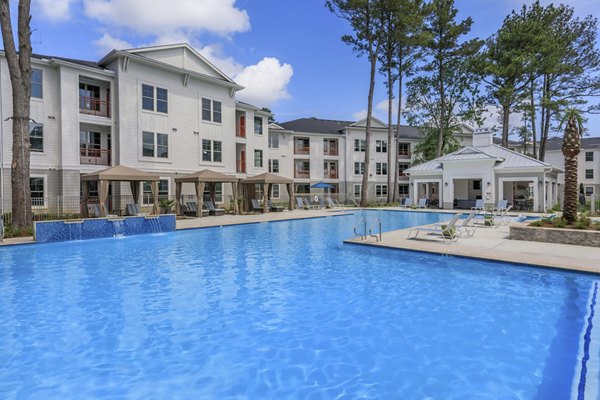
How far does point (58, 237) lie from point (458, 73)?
38.6 meters

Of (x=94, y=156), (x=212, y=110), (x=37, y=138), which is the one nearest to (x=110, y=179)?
(x=94, y=156)

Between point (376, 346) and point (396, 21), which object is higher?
point (396, 21)

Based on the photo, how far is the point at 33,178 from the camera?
785 inches

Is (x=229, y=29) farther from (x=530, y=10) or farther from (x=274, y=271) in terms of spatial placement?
(x=530, y=10)

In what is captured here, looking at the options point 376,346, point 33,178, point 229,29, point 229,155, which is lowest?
point 376,346

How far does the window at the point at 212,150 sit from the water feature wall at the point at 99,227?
36.2 ft

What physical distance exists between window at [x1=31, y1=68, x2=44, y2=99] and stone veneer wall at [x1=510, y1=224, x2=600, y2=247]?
25019mm

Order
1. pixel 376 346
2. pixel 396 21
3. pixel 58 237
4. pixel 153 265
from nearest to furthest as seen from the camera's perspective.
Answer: pixel 376 346 < pixel 153 265 < pixel 58 237 < pixel 396 21

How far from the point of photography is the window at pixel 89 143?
2217cm

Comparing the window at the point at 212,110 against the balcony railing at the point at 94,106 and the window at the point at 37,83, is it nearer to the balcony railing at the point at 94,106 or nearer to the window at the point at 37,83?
the balcony railing at the point at 94,106

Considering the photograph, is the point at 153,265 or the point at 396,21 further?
the point at 396,21

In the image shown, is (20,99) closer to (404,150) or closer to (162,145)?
(162,145)

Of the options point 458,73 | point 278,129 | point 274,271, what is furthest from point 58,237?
point 458,73

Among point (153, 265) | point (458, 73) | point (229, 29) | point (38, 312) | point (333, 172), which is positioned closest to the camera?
point (38, 312)
